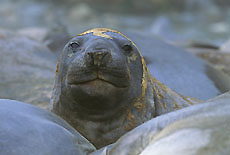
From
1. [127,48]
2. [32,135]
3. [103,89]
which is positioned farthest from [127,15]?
[32,135]

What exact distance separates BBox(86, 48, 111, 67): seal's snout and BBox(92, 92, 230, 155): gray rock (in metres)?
0.68

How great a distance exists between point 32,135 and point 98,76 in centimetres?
67

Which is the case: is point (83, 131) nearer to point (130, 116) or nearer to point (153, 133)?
point (130, 116)

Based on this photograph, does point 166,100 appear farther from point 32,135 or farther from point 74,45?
point 32,135

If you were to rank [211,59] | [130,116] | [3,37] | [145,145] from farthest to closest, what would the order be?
[211,59], [3,37], [130,116], [145,145]

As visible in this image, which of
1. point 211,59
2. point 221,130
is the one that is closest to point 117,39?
point 221,130

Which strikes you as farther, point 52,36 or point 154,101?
point 52,36

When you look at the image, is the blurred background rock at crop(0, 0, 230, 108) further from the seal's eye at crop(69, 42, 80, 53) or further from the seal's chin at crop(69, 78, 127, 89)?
the seal's chin at crop(69, 78, 127, 89)

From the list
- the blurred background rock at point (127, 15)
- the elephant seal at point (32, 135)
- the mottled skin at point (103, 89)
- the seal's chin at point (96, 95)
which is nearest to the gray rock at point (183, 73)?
the mottled skin at point (103, 89)

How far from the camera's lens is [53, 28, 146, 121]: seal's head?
221 cm

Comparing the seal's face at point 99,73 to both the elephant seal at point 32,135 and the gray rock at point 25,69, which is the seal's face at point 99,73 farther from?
the gray rock at point 25,69

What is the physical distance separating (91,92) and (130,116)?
324mm

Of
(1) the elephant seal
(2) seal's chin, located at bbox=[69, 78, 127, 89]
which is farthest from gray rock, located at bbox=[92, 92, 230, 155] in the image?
(2) seal's chin, located at bbox=[69, 78, 127, 89]

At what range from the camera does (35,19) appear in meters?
14.7
